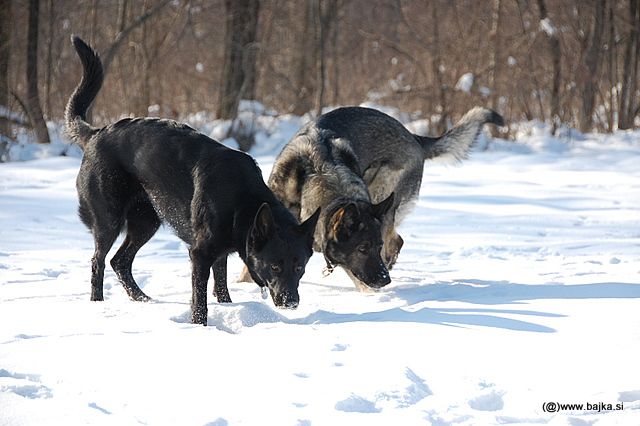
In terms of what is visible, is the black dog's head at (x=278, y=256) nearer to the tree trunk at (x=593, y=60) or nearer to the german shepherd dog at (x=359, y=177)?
the german shepherd dog at (x=359, y=177)

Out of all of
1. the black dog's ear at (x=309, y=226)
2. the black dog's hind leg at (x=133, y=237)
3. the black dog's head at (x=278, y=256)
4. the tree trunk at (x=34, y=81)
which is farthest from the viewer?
the tree trunk at (x=34, y=81)

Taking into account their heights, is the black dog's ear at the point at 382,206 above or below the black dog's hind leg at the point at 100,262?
above

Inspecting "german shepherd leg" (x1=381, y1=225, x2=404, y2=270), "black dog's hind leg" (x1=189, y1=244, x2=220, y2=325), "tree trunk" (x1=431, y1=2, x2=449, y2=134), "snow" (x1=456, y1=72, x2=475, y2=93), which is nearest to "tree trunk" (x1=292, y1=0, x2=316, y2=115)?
"tree trunk" (x1=431, y1=2, x2=449, y2=134)

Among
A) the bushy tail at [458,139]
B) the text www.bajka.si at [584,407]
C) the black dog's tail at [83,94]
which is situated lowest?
the text www.bajka.si at [584,407]

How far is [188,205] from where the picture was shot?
4.68m

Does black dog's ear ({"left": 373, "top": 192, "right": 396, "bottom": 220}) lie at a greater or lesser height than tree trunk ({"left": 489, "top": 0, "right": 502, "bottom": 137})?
lesser

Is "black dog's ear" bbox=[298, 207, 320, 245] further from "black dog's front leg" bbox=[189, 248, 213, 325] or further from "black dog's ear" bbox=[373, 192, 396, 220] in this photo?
"black dog's ear" bbox=[373, 192, 396, 220]

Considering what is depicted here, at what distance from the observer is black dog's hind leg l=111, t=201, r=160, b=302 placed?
520cm

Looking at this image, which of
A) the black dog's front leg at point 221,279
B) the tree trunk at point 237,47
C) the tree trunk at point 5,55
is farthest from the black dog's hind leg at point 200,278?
the tree trunk at point 237,47

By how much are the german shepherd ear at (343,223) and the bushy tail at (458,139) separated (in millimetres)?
2116

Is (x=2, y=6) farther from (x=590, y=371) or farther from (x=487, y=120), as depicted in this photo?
(x=590, y=371)

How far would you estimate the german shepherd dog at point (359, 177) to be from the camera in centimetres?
536

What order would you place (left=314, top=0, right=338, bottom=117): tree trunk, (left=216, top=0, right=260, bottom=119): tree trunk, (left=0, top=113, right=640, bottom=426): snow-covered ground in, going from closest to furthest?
(left=0, top=113, right=640, bottom=426): snow-covered ground, (left=314, top=0, right=338, bottom=117): tree trunk, (left=216, top=0, right=260, bottom=119): tree trunk

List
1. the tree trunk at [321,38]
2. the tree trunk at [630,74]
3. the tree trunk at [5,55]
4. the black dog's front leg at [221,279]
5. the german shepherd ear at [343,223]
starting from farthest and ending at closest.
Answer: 1. the tree trunk at [630,74]
2. the tree trunk at [321,38]
3. the tree trunk at [5,55]
4. the german shepherd ear at [343,223]
5. the black dog's front leg at [221,279]
